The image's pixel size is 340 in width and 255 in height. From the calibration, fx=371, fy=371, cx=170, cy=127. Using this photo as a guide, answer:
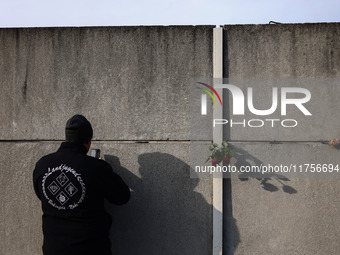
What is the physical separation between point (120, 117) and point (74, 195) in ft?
3.61

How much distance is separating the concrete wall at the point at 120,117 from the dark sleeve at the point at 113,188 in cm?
67

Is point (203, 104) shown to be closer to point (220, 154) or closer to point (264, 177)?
point (220, 154)

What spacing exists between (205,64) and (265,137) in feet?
3.01

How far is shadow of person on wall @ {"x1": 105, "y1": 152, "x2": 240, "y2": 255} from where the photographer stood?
11.7 feet

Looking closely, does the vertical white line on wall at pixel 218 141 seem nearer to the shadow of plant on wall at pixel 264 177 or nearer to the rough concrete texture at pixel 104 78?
the rough concrete texture at pixel 104 78

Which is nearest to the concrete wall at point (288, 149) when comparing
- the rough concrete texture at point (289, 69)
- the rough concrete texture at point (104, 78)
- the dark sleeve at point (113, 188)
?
the rough concrete texture at point (289, 69)

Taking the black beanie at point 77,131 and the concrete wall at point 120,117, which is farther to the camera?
the concrete wall at point 120,117

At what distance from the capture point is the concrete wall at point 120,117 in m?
3.59

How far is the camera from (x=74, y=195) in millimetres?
2750

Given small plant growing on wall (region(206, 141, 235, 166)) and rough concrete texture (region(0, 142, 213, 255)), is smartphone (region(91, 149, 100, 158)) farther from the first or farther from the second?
small plant growing on wall (region(206, 141, 235, 166))

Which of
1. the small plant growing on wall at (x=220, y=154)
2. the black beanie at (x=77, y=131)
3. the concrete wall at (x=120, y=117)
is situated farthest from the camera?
the concrete wall at (x=120, y=117)

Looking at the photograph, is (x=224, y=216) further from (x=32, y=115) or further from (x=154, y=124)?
(x=32, y=115)

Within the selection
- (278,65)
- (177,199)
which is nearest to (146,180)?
(177,199)

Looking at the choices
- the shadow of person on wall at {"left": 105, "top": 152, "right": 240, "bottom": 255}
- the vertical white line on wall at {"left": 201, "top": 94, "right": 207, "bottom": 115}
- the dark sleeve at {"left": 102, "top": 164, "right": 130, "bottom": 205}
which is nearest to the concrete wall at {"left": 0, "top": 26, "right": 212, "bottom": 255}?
the shadow of person on wall at {"left": 105, "top": 152, "right": 240, "bottom": 255}
